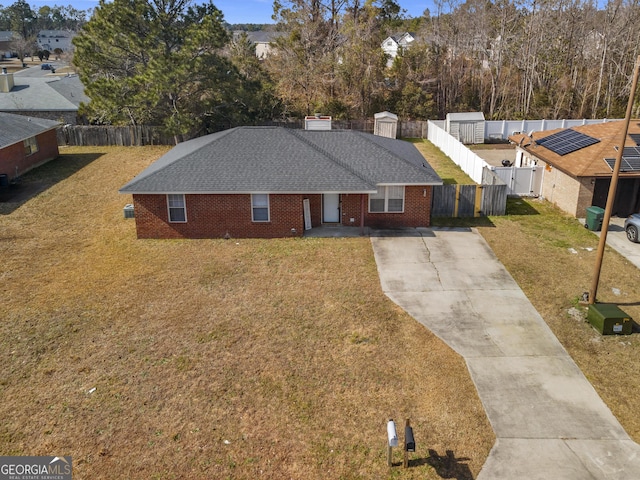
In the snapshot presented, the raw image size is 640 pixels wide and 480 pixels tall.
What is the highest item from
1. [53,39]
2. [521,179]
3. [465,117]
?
[53,39]

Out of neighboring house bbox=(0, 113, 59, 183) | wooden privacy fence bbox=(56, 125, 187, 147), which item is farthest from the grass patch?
neighboring house bbox=(0, 113, 59, 183)

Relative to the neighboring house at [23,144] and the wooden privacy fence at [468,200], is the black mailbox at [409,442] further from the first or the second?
the neighboring house at [23,144]

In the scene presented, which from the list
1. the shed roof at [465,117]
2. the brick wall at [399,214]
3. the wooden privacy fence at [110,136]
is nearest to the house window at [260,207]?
the brick wall at [399,214]

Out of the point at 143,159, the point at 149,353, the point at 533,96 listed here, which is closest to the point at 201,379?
the point at 149,353

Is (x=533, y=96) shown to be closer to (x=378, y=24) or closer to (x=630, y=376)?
(x=378, y=24)

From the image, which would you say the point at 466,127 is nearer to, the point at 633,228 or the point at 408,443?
the point at 633,228

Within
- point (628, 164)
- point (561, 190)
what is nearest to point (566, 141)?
point (561, 190)

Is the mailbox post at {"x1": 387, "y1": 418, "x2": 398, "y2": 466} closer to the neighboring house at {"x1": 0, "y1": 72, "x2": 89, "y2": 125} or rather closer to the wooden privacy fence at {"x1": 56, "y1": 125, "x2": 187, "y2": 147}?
the wooden privacy fence at {"x1": 56, "y1": 125, "x2": 187, "y2": 147}
